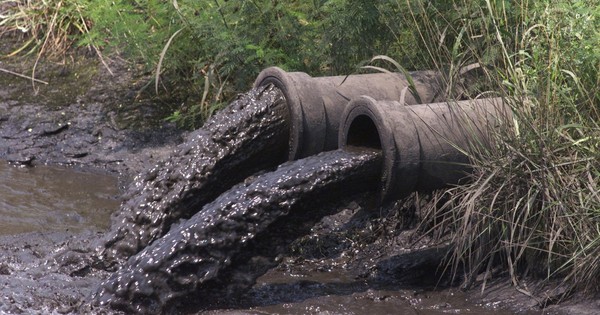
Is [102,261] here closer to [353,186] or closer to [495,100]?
[353,186]

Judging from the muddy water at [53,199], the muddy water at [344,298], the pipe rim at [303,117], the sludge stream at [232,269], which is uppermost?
the pipe rim at [303,117]

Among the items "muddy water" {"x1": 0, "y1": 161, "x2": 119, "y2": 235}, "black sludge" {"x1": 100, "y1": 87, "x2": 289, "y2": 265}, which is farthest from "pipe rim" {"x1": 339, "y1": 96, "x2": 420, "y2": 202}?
"muddy water" {"x1": 0, "y1": 161, "x2": 119, "y2": 235}

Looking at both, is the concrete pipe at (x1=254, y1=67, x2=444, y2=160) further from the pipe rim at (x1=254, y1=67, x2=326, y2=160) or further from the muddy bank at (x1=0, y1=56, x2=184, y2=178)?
the muddy bank at (x1=0, y1=56, x2=184, y2=178)

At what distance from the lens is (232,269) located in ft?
15.9

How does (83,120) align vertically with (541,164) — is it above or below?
above

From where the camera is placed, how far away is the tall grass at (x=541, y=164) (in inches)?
183

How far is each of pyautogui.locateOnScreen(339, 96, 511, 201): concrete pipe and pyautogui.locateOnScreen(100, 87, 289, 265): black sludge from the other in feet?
2.31

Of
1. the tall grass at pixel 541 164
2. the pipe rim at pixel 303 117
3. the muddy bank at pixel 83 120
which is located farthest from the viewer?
the muddy bank at pixel 83 120

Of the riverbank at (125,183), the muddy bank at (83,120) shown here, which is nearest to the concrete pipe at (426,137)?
the riverbank at (125,183)

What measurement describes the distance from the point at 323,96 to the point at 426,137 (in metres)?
0.85

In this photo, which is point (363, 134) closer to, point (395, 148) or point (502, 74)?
point (395, 148)

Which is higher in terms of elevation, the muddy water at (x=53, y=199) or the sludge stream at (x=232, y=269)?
the muddy water at (x=53, y=199)

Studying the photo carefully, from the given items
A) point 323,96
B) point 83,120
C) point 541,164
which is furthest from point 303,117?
point 83,120

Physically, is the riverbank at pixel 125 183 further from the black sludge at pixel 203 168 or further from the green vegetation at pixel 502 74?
the black sludge at pixel 203 168
